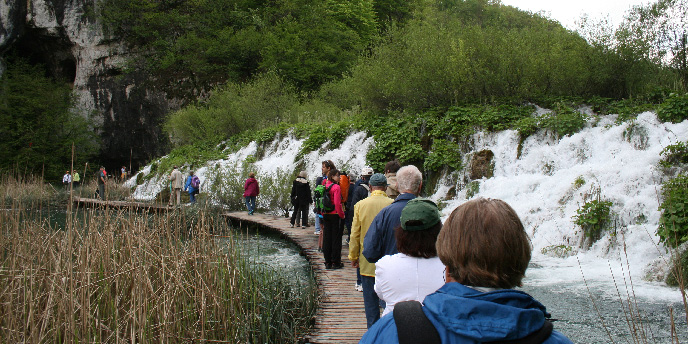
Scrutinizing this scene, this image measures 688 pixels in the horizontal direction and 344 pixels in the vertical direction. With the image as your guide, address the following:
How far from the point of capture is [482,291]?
4.46 ft

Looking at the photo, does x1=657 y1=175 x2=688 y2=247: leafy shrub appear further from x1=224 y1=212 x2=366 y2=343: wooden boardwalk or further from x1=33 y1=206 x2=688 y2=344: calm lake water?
x1=224 y1=212 x2=366 y2=343: wooden boardwalk

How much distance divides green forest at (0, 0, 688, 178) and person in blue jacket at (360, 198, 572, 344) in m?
11.8

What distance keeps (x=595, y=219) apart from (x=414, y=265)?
733 cm

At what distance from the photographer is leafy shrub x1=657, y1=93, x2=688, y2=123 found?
11.0m

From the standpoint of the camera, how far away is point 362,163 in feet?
53.2

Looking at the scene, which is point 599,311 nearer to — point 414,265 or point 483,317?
point 414,265

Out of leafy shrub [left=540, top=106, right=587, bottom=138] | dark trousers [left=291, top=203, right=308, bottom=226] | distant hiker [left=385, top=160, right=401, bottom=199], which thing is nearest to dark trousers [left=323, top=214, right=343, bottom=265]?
distant hiker [left=385, top=160, right=401, bottom=199]

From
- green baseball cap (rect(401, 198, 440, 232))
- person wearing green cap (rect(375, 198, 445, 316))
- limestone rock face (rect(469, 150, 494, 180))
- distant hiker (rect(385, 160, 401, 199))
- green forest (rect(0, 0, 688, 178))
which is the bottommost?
person wearing green cap (rect(375, 198, 445, 316))

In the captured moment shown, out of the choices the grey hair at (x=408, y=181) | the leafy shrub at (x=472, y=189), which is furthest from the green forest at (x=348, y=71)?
the grey hair at (x=408, y=181)

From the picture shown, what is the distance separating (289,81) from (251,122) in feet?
14.1

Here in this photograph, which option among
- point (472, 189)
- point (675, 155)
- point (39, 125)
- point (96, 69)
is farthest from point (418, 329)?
point (96, 69)

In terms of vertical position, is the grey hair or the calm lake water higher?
the grey hair

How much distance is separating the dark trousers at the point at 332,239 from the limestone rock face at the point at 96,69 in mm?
30967

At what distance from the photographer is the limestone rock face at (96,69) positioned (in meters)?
35.4
